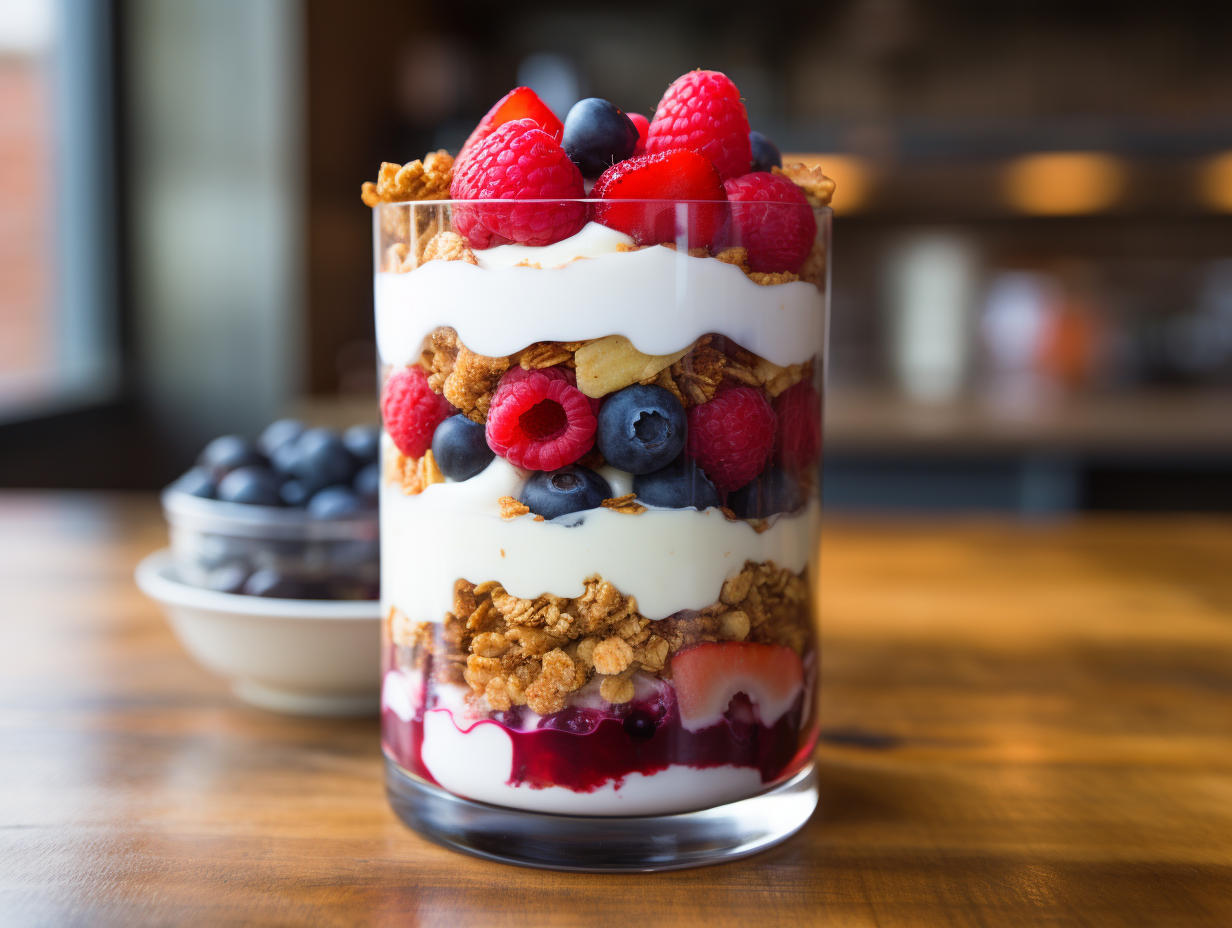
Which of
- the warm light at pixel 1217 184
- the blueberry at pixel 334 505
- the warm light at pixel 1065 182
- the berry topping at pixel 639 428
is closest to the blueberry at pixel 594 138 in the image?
the berry topping at pixel 639 428

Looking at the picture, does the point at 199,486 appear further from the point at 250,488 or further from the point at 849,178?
the point at 849,178

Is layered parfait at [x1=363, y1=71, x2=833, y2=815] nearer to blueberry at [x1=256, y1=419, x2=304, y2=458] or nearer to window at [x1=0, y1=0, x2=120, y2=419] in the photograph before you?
blueberry at [x1=256, y1=419, x2=304, y2=458]

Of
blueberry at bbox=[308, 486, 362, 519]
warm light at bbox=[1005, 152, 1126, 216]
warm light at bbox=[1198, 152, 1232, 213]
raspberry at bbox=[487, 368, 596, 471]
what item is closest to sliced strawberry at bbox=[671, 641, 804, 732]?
raspberry at bbox=[487, 368, 596, 471]

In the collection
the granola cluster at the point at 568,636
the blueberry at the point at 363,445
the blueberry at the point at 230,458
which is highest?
the blueberry at the point at 363,445

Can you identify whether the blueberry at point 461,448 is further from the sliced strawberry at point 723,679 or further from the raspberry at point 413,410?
the sliced strawberry at point 723,679

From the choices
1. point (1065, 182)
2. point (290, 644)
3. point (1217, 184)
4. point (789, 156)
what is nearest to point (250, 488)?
point (290, 644)
